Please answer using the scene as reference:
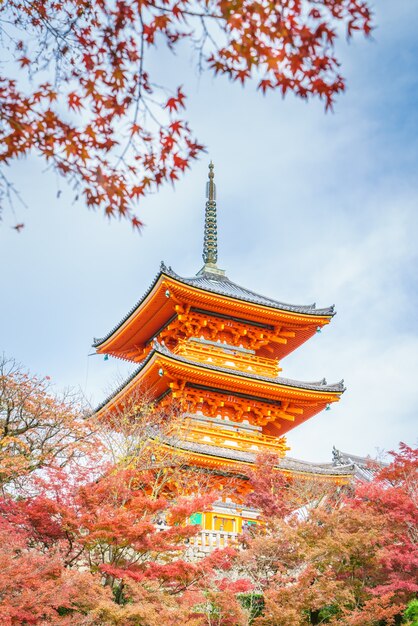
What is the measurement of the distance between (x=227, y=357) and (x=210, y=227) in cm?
851

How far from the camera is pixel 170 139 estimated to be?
13.7 ft

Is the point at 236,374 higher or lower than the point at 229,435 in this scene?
higher

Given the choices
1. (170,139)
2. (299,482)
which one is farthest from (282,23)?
(299,482)

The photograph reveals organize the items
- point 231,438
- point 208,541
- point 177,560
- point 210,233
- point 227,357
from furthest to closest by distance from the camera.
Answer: point 210,233 → point 227,357 → point 231,438 → point 208,541 → point 177,560

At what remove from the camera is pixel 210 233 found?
27953 millimetres

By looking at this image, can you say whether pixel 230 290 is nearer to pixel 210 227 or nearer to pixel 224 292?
pixel 224 292

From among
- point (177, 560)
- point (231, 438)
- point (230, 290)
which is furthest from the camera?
point (230, 290)

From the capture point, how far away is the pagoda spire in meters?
26.4

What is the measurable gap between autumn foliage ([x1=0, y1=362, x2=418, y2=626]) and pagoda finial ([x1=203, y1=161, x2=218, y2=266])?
45.9ft

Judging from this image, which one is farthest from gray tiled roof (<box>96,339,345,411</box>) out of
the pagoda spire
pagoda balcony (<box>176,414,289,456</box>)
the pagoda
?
the pagoda spire

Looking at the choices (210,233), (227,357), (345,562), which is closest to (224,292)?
(227,357)

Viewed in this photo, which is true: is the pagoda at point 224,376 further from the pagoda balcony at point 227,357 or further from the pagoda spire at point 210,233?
the pagoda spire at point 210,233

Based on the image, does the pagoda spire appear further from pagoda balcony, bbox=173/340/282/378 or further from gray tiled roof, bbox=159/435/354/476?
gray tiled roof, bbox=159/435/354/476

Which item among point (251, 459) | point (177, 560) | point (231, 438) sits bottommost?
point (177, 560)
